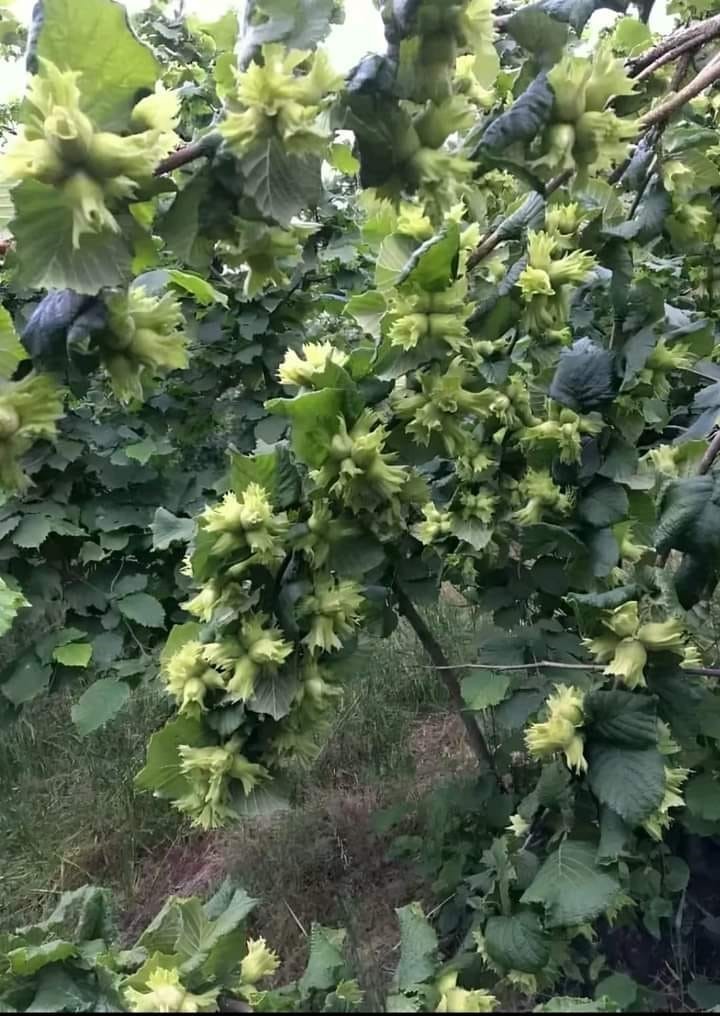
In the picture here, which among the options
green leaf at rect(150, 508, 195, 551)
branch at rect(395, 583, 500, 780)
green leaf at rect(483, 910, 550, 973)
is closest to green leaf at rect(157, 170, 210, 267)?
green leaf at rect(150, 508, 195, 551)

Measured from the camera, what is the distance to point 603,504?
109 cm

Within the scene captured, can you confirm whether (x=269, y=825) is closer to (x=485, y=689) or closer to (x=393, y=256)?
(x=485, y=689)

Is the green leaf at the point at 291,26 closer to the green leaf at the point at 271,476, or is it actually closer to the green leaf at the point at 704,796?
the green leaf at the point at 271,476

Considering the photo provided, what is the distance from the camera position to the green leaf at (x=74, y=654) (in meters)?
2.01

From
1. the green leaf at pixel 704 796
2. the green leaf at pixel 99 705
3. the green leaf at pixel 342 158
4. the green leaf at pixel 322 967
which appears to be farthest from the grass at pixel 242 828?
the green leaf at pixel 342 158

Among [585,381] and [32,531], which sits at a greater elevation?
[585,381]

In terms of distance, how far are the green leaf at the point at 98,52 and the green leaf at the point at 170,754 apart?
1.80 feet

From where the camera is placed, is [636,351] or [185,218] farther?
[636,351]

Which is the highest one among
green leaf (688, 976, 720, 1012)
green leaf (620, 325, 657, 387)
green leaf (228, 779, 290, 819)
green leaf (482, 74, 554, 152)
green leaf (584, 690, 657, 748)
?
green leaf (482, 74, 554, 152)

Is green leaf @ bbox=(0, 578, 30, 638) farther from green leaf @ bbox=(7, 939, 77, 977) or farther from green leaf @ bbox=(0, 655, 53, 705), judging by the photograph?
green leaf @ bbox=(0, 655, 53, 705)

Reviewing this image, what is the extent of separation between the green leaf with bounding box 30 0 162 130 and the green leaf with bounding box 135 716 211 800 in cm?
55

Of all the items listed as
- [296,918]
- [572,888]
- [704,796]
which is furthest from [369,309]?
[296,918]

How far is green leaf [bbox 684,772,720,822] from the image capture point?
4.96 ft

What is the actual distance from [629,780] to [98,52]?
2.52 ft
